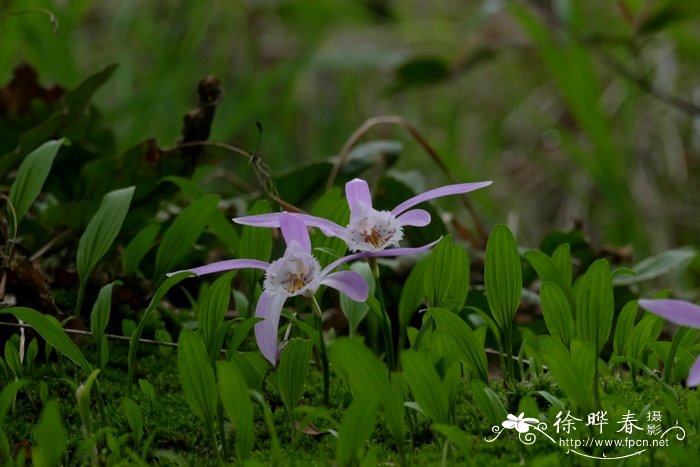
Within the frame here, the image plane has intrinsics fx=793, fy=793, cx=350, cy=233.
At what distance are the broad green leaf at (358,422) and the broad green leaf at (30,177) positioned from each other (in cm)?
62

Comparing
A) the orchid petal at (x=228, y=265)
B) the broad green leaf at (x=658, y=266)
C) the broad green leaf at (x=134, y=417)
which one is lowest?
the broad green leaf at (x=658, y=266)

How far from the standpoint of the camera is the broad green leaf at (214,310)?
0.87 meters

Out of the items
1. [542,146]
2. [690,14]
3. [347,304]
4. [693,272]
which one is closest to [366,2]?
[542,146]

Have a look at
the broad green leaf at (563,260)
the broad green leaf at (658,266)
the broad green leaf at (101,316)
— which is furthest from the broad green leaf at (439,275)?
the broad green leaf at (658,266)

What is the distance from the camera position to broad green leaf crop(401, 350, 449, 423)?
73cm

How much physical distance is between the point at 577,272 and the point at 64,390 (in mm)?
904

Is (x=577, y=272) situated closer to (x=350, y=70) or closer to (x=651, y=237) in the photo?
(x=651, y=237)

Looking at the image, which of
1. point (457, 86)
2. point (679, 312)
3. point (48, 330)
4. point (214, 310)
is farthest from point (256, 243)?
point (457, 86)

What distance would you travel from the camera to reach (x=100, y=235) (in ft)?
3.40

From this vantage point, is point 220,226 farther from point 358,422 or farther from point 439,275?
point 358,422

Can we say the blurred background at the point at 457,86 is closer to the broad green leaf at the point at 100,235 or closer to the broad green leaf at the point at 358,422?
the broad green leaf at the point at 100,235

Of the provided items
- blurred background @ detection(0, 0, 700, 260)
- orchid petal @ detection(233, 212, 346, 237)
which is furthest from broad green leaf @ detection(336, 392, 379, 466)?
blurred background @ detection(0, 0, 700, 260)

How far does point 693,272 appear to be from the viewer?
10.1ft

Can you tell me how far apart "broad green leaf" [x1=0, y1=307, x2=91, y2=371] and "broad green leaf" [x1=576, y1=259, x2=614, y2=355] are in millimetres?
Result: 550
